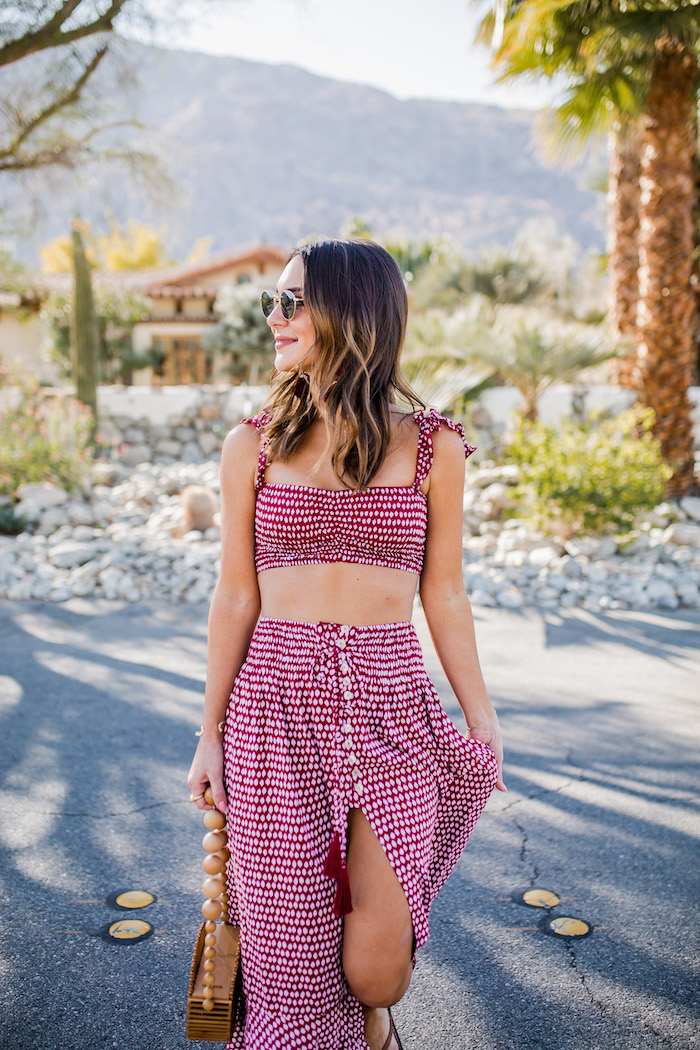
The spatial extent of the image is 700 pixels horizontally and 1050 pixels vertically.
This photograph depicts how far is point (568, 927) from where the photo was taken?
8.58 feet

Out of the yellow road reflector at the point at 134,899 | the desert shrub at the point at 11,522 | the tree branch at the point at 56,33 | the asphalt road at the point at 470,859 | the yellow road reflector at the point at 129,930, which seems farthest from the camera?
the desert shrub at the point at 11,522

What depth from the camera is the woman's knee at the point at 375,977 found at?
1.62 meters

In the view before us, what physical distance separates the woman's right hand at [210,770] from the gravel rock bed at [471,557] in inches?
191

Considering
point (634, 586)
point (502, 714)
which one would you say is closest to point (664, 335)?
point (634, 586)

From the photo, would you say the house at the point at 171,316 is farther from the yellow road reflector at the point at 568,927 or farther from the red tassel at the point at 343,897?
the red tassel at the point at 343,897

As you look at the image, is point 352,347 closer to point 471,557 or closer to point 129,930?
point 129,930

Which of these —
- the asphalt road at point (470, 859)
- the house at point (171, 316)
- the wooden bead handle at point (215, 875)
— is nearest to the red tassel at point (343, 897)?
the wooden bead handle at point (215, 875)

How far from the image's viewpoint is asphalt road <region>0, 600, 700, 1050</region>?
2.21m

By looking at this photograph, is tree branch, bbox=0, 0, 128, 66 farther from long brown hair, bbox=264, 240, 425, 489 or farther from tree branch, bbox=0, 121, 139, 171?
long brown hair, bbox=264, 240, 425, 489

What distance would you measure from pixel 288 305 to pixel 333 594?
2.17 ft

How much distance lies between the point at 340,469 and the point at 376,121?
143994 mm

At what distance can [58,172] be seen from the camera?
11695mm

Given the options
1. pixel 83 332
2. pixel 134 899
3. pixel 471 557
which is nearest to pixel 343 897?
pixel 134 899

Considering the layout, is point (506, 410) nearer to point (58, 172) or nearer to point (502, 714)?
point (58, 172)
